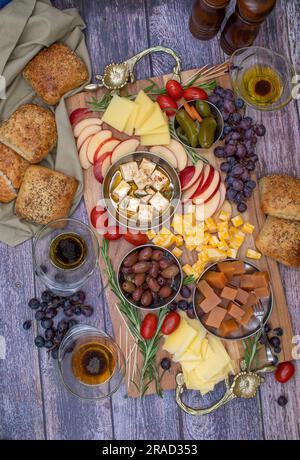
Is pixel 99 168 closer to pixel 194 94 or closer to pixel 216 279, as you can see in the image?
pixel 194 94

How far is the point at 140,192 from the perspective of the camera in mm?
2191

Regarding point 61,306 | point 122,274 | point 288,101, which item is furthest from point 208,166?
point 61,306

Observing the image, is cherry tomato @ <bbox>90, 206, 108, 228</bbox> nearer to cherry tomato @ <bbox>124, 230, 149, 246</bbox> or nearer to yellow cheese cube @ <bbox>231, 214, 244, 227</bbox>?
cherry tomato @ <bbox>124, 230, 149, 246</bbox>

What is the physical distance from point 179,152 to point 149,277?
570 mm

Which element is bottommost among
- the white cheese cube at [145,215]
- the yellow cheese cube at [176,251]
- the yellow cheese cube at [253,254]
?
the yellow cheese cube at [253,254]

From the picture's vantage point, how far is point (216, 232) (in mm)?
2238

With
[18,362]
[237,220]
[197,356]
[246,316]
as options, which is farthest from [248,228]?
[18,362]

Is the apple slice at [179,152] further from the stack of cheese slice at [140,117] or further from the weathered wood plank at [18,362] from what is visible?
the weathered wood plank at [18,362]

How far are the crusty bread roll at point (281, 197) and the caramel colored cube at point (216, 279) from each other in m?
0.36

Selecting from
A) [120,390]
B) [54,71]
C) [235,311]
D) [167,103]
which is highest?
[54,71]

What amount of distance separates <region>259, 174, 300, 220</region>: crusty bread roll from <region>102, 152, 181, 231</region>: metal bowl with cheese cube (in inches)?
15.2

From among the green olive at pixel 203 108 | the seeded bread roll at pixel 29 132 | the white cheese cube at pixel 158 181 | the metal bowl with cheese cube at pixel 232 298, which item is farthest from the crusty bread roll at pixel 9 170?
the metal bowl with cheese cube at pixel 232 298

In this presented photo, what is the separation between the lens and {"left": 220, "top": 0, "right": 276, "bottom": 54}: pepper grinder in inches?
75.8

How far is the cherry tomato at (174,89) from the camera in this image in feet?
7.20
